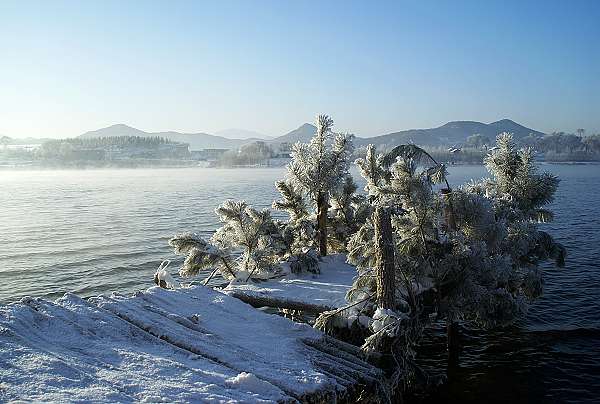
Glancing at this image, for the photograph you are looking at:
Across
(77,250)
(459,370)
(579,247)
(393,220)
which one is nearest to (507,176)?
(393,220)

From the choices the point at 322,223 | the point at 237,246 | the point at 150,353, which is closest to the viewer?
the point at 150,353

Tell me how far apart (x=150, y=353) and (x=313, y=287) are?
9843 millimetres

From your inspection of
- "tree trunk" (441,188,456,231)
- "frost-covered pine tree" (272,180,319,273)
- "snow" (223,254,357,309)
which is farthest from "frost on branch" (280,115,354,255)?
"tree trunk" (441,188,456,231)

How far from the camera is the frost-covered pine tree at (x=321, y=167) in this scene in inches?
990

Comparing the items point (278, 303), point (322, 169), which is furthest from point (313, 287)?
point (322, 169)

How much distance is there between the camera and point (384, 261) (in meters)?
14.7

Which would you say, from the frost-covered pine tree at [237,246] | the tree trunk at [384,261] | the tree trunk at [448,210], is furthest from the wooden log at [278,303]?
the tree trunk at [448,210]

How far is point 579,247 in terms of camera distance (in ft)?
122

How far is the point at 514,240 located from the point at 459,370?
231 inches

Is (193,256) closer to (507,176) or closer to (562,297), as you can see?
(507,176)

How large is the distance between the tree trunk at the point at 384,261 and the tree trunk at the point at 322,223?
35.9ft

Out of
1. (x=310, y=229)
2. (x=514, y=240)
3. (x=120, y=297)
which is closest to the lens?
(x=120, y=297)

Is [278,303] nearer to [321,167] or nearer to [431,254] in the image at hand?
[431,254]

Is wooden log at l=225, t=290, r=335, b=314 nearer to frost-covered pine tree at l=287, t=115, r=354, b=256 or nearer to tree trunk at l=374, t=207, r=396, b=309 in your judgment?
tree trunk at l=374, t=207, r=396, b=309
